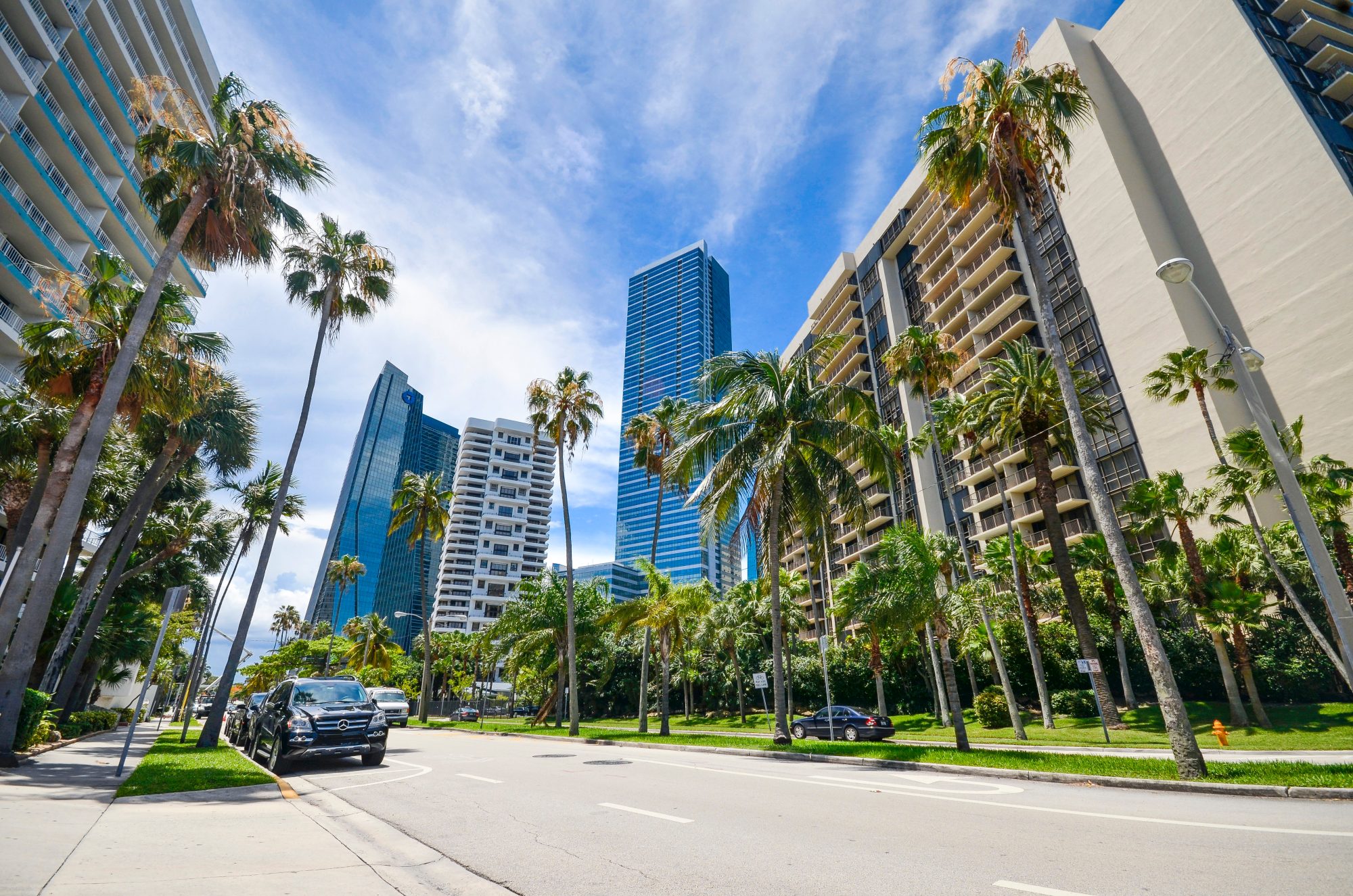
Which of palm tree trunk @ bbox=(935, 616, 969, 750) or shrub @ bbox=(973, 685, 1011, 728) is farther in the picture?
shrub @ bbox=(973, 685, 1011, 728)

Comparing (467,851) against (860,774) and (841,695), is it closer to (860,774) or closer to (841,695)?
(860,774)

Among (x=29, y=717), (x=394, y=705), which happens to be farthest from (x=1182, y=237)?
(x=394, y=705)

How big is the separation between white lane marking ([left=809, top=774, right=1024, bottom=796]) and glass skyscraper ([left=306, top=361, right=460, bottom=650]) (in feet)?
421

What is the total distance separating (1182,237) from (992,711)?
3267 cm

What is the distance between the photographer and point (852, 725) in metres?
26.3

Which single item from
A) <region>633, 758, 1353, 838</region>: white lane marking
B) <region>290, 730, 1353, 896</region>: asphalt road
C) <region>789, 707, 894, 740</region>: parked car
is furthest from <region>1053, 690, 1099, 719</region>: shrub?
<region>633, 758, 1353, 838</region>: white lane marking

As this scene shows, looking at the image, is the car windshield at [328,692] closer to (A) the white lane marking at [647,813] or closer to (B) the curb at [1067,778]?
(A) the white lane marking at [647,813]

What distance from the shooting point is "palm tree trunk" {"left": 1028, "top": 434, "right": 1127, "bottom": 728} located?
74.2 feet

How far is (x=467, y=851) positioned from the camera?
5.96m

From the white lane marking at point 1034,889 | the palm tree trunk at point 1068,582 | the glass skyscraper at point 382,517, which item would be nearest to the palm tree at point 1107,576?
the palm tree trunk at point 1068,582

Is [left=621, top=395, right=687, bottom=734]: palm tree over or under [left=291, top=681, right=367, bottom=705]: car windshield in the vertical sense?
over

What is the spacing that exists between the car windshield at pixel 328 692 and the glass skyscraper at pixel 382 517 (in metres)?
121

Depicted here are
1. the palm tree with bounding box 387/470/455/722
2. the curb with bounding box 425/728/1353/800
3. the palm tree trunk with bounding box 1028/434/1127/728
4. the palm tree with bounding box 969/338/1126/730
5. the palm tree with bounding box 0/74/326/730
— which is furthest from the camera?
the palm tree with bounding box 387/470/455/722

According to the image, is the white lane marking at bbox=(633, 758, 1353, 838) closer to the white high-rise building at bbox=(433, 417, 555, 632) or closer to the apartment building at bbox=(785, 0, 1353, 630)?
the apartment building at bbox=(785, 0, 1353, 630)
